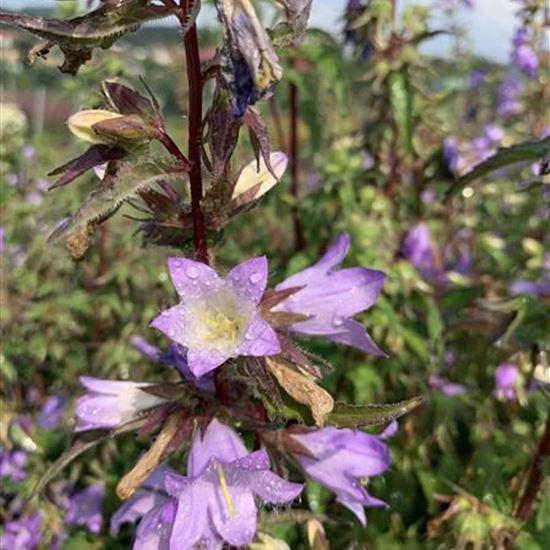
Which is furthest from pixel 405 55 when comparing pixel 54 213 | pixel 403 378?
pixel 54 213

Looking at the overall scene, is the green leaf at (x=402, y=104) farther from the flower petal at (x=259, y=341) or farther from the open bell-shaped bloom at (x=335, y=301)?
the flower petal at (x=259, y=341)

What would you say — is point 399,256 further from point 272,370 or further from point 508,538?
point 272,370

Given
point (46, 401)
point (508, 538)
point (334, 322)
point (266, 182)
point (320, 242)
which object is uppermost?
point (266, 182)

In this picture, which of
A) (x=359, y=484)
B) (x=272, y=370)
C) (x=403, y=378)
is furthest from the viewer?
(x=403, y=378)

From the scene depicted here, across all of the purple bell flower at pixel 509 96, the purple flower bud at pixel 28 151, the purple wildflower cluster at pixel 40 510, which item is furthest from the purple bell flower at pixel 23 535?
the purple bell flower at pixel 509 96

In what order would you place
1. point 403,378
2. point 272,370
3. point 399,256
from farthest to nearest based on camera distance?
point 399,256
point 403,378
point 272,370

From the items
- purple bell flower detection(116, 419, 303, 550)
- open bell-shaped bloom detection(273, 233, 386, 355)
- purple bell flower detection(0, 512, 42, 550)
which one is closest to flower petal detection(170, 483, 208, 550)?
purple bell flower detection(116, 419, 303, 550)

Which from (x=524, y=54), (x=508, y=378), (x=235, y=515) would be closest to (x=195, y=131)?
(x=235, y=515)
